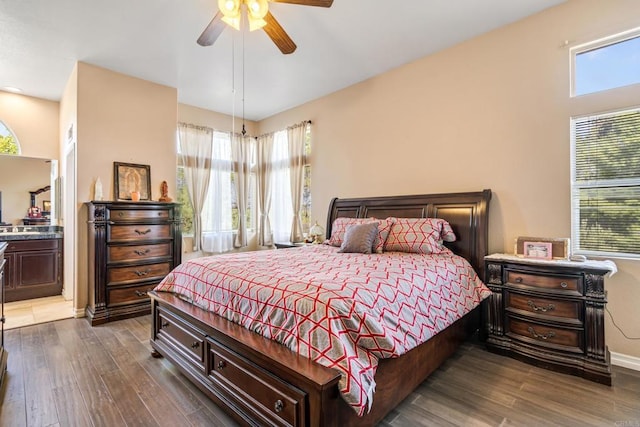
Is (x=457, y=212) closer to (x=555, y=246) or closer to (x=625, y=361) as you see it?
(x=555, y=246)

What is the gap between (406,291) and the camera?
1935mm

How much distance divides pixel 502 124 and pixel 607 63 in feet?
2.81

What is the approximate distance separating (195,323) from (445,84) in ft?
11.4

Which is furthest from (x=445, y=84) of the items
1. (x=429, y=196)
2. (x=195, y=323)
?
(x=195, y=323)

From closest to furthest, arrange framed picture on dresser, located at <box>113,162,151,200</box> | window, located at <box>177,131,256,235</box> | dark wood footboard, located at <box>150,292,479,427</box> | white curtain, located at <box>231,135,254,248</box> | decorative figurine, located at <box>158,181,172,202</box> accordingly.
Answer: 1. dark wood footboard, located at <box>150,292,479,427</box>
2. framed picture on dresser, located at <box>113,162,151,200</box>
3. decorative figurine, located at <box>158,181,172,202</box>
4. window, located at <box>177,131,256,235</box>
5. white curtain, located at <box>231,135,254,248</box>

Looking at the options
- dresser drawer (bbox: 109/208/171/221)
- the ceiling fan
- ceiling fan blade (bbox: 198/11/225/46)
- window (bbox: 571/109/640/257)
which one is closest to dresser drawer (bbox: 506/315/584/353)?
window (bbox: 571/109/640/257)

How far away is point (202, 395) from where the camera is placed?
209cm

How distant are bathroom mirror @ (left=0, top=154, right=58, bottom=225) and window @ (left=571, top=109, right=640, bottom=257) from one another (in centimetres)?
671

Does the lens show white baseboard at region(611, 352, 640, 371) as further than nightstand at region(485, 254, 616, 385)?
Yes

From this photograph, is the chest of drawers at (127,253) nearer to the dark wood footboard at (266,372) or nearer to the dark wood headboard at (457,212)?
the dark wood footboard at (266,372)

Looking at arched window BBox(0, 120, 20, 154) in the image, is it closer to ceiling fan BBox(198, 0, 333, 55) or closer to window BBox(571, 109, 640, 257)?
ceiling fan BBox(198, 0, 333, 55)

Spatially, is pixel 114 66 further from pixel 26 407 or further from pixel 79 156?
pixel 26 407

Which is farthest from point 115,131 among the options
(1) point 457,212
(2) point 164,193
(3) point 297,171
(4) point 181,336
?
(1) point 457,212

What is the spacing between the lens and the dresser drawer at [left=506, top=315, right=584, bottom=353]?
2324 mm
